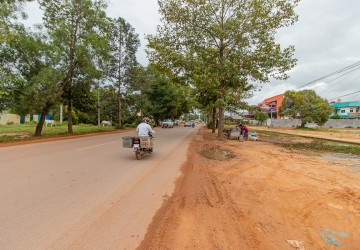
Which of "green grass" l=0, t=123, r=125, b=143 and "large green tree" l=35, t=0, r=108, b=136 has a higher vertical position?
"large green tree" l=35, t=0, r=108, b=136

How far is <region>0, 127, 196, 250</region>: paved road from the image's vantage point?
3664mm

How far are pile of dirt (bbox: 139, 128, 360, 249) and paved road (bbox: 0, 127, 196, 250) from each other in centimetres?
45

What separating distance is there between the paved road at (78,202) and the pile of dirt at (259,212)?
0.45 metres

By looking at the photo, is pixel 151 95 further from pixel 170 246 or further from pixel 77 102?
pixel 170 246

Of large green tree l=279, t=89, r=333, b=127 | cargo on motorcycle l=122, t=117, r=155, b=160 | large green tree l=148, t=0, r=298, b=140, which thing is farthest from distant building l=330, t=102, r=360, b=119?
cargo on motorcycle l=122, t=117, r=155, b=160

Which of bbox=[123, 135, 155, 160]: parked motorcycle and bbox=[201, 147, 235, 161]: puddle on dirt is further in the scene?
bbox=[201, 147, 235, 161]: puddle on dirt

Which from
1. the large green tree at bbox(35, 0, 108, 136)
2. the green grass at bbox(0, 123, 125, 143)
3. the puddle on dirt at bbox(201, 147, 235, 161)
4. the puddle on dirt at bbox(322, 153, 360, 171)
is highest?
the large green tree at bbox(35, 0, 108, 136)

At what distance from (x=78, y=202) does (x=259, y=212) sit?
12.2 feet

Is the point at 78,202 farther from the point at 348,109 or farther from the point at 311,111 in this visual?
the point at 348,109

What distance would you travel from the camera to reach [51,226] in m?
4.02

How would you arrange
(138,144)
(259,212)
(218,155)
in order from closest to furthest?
(259,212) < (138,144) < (218,155)

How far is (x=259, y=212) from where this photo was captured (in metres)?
5.05

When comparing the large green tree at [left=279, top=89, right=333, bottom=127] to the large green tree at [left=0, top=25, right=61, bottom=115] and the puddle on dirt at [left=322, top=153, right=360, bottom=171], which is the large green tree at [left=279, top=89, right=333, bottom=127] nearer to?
the puddle on dirt at [left=322, top=153, right=360, bottom=171]

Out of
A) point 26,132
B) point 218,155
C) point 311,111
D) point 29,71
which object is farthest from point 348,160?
point 311,111
